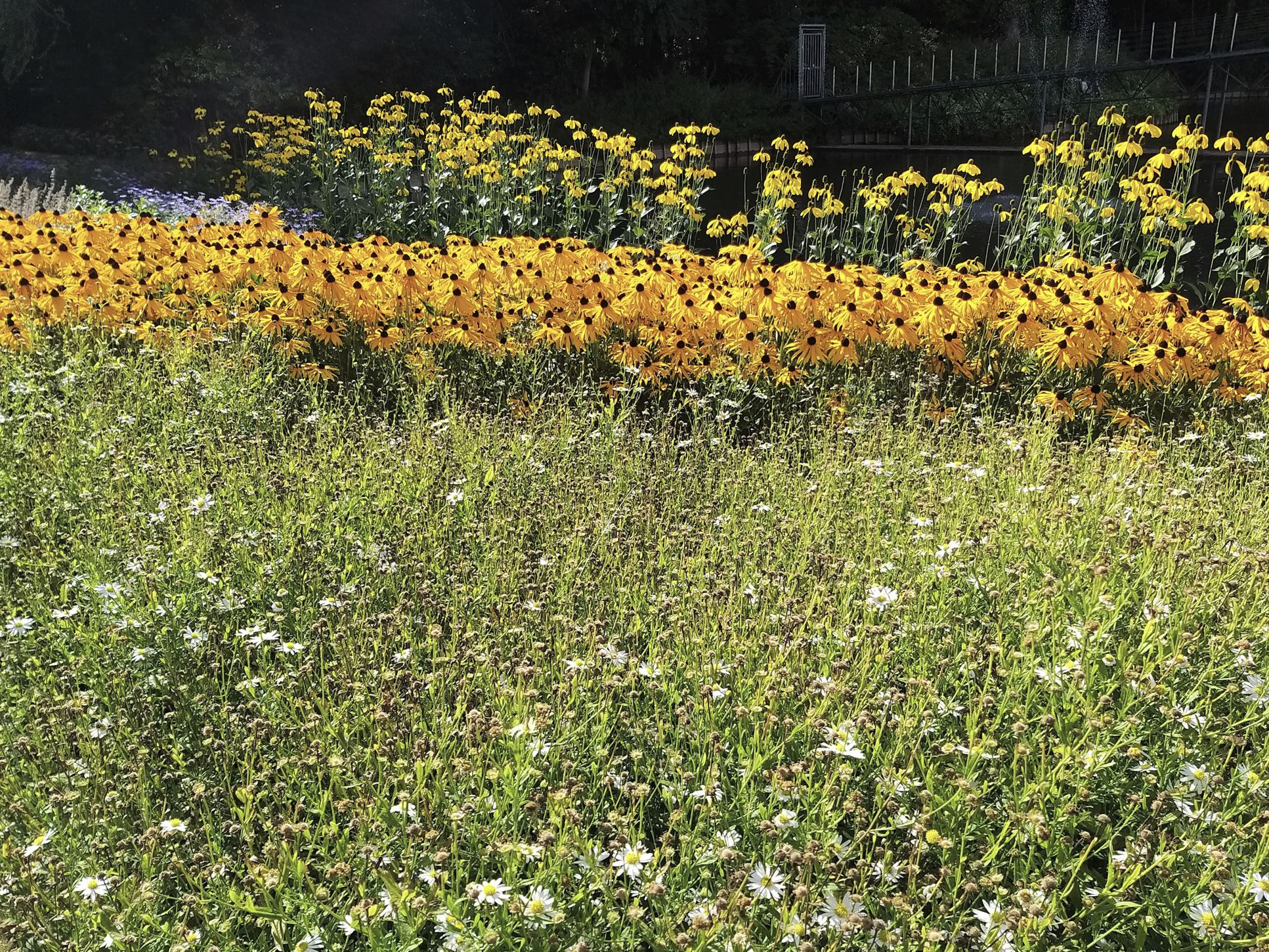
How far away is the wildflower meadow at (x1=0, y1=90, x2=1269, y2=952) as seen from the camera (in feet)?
4.93

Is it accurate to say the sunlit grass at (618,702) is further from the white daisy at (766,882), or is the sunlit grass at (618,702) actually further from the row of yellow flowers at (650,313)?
the row of yellow flowers at (650,313)

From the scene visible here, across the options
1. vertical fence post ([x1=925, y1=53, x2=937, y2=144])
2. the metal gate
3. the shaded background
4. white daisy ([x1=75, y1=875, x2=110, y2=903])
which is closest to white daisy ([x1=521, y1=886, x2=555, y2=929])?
white daisy ([x1=75, y1=875, x2=110, y2=903])

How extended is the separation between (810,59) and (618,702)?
26.7 metres

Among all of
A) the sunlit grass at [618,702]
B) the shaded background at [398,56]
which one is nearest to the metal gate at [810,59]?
the shaded background at [398,56]

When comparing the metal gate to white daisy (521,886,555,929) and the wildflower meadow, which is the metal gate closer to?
the wildflower meadow

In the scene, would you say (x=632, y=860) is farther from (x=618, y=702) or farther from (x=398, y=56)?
(x=398, y=56)

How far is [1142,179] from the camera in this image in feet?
23.5

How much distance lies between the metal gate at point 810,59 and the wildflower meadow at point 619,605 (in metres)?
22.0

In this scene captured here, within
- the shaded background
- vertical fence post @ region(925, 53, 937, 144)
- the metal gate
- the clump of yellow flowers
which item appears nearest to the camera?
the clump of yellow flowers

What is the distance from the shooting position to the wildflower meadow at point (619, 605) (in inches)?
59.1

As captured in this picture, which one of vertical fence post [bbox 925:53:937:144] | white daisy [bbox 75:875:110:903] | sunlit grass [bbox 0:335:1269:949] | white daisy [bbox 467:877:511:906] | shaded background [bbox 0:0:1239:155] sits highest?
shaded background [bbox 0:0:1239:155]

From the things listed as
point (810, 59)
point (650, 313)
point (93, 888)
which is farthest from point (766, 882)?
point (810, 59)

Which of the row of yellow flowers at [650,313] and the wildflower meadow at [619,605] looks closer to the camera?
A: the wildflower meadow at [619,605]

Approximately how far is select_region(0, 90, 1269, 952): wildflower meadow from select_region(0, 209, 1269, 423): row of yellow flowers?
0.09 feet
